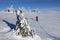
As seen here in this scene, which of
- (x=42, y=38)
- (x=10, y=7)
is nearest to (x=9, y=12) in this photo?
(x=10, y=7)

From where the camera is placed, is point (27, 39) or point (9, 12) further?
point (9, 12)

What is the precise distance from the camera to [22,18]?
17.9 m

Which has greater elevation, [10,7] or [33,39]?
[10,7]

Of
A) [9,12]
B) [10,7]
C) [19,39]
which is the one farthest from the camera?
[9,12]

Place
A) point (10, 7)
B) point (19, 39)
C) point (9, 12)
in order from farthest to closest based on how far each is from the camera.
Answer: point (9, 12)
point (10, 7)
point (19, 39)

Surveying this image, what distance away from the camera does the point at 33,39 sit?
700 inches

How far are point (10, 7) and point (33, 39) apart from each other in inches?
1255

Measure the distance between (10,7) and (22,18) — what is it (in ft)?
102

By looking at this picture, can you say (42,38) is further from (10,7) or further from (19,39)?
(10,7)

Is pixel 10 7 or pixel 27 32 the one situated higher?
pixel 10 7

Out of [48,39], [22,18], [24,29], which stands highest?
[22,18]

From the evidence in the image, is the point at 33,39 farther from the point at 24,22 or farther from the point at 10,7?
the point at 10,7

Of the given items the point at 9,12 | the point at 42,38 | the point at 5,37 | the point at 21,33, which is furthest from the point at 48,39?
the point at 9,12

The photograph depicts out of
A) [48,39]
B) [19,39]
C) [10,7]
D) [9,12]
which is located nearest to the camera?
[19,39]
